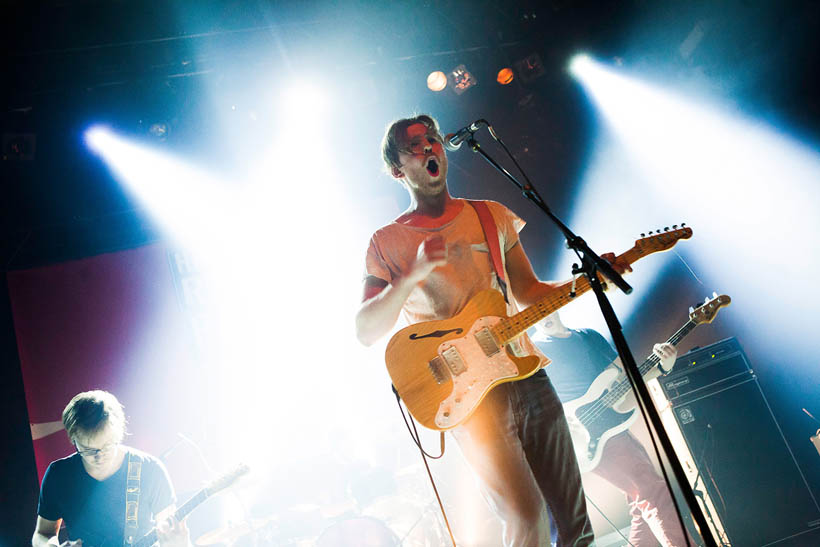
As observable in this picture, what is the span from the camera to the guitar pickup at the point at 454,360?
2.27 metres

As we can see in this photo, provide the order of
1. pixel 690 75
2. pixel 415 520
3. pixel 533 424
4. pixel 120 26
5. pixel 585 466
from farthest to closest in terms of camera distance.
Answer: pixel 690 75
pixel 120 26
pixel 415 520
pixel 585 466
pixel 533 424

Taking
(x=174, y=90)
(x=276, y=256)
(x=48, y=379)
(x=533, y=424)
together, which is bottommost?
(x=533, y=424)

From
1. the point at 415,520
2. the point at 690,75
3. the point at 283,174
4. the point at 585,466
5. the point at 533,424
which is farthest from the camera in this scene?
the point at 283,174

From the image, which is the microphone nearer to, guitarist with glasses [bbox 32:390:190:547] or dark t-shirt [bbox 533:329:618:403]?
dark t-shirt [bbox 533:329:618:403]

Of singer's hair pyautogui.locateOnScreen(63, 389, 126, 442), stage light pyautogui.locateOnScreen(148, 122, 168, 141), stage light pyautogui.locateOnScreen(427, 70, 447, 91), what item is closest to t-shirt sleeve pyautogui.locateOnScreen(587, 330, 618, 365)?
stage light pyautogui.locateOnScreen(427, 70, 447, 91)

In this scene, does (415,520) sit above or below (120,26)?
below

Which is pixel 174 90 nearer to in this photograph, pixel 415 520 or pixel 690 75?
pixel 415 520

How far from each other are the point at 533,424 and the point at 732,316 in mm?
3772

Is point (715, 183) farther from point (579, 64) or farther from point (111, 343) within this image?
point (111, 343)

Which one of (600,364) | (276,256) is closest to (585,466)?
(600,364)

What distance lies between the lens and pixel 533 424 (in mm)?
2174

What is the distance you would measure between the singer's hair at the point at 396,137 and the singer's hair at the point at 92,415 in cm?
328

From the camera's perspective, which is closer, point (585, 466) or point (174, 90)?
point (585, 466)

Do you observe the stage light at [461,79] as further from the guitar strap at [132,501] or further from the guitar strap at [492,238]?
the guitar strap at [132,501]
